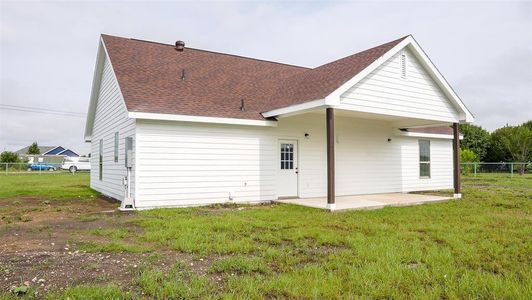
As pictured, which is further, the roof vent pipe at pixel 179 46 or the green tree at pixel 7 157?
the green tree at pixel 7 157

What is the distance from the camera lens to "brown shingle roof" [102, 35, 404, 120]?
32.8 feet

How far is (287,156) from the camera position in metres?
12.0

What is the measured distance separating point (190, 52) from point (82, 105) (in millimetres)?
49585

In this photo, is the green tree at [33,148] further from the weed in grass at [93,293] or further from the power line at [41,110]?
the weed in grass at [93,293]

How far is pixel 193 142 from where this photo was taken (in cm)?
1016

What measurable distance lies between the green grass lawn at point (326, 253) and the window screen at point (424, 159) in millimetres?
7458

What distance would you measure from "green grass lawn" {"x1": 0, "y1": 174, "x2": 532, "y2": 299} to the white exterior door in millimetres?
3128

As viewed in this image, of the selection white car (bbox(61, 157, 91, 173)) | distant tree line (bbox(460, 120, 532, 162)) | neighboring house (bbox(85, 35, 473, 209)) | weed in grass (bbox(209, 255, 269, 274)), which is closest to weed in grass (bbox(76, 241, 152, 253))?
weed in grass (bbox(209, 255, 269, 274))

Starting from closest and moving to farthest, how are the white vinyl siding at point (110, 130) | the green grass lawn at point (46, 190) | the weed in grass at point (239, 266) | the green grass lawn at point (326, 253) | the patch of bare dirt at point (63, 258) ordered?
the green grass lawn at point (326, 253) → the patch of bare dirt at point (63, 258) → the weed in grass at point (239, 266) → the white vinyl siding at point (110, 130) → the green grass lawn at point (46, 190)

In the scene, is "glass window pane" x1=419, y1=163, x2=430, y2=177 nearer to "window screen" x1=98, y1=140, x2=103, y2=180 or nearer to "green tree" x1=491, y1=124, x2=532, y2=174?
"window screen" x1=98, y1=140, x2=103, y2=180

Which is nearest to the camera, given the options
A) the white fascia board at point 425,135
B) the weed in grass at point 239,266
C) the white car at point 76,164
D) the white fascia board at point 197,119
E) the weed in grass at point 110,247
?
the weed in grass at point 239,266

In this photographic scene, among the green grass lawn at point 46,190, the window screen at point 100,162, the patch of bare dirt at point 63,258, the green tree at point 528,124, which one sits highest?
the green tree at point 528,124

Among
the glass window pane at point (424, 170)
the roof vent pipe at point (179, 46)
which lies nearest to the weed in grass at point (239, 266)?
the roof vent pipe at point (179, 46)

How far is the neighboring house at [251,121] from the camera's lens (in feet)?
31.6
